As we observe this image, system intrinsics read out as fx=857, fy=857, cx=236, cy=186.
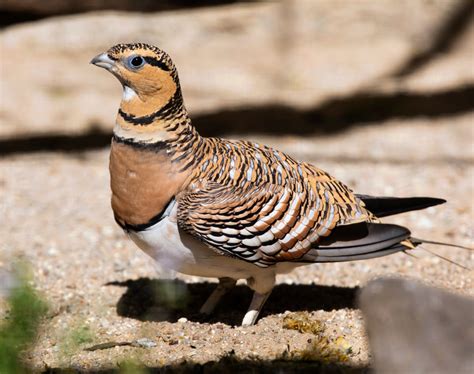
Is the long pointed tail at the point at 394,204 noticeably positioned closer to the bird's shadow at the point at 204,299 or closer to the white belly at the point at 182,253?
the bird's shadow at the point at 204,299

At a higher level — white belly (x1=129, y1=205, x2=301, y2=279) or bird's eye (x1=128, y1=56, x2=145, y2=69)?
bird's eye (x1=128, y1=56, x2=145, y2=69)

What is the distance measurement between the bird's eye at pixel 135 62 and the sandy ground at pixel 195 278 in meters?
1.41

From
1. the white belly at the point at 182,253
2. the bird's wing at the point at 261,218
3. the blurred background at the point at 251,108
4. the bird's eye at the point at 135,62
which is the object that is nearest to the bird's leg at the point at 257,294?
the white belly at the point at 182,253

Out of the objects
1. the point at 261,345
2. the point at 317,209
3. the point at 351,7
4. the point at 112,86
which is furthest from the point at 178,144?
the point at 351,7

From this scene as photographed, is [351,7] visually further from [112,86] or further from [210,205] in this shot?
[210,205]

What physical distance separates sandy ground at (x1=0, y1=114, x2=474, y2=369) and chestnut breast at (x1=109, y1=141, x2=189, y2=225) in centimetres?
69

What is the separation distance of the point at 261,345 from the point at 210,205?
2.56 ft

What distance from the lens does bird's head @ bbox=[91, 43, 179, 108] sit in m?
4.48

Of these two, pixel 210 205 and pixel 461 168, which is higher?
pixel 210 205

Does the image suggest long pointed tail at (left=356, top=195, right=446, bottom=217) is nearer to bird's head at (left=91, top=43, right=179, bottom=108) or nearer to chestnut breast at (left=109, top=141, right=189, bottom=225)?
chestnut breast at (left=109, top=141, right=189, bottom=225)

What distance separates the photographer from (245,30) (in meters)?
10.6

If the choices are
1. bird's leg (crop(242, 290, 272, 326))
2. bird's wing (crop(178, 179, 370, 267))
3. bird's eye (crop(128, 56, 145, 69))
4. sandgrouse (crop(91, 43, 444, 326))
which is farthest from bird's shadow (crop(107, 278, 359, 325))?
bird's eye (crop(128, 56, 145, 69))

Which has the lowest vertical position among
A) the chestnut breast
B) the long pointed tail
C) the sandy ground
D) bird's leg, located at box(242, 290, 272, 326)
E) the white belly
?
the sandy ground

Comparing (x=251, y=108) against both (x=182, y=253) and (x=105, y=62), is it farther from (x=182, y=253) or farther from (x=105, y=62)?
(x=182, y=253)
